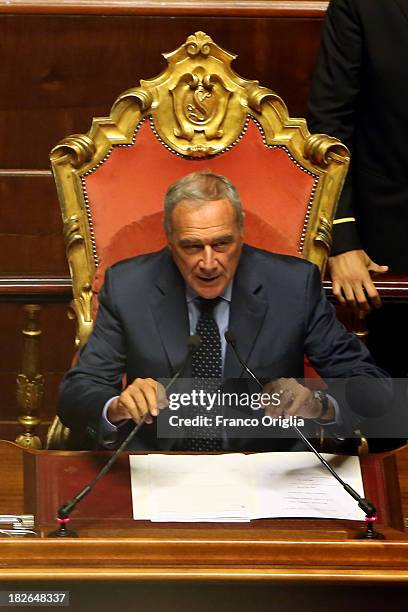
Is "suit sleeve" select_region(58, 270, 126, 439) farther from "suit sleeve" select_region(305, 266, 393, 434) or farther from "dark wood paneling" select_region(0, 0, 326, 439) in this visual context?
"dark wood paneling" select_region(0, 0, 326, 439)

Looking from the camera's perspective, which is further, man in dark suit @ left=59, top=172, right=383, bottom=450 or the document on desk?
man in dark suit @ left=59, top=172, right=383, bottom=450

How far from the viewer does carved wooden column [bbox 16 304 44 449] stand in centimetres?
221

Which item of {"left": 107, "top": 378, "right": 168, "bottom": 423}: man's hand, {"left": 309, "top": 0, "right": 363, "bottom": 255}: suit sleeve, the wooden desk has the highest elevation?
{"left": 309, "top": 0, "right": 363, "bottom": 255}: suit sleeve

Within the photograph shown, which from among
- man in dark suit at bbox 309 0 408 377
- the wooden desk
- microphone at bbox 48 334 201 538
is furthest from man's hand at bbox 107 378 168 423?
man in dark suit at bbox 309 0 408 377

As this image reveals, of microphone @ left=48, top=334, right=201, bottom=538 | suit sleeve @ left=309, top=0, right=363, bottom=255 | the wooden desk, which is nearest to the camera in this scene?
the wooden desk

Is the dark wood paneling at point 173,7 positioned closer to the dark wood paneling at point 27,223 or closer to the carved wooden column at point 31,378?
the dark wood paneling at point 27,223

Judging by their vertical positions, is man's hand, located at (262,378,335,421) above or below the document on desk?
above

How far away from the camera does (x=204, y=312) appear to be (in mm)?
1925

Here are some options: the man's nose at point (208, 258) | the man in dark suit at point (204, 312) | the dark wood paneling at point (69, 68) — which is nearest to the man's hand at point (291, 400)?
the man in dark suit at point (204, 312)

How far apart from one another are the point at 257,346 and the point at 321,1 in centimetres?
130

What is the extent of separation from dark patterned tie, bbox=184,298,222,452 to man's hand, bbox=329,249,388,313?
309 millimetres

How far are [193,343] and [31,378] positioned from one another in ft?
1.75

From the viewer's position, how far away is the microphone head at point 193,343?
1762 millimetres

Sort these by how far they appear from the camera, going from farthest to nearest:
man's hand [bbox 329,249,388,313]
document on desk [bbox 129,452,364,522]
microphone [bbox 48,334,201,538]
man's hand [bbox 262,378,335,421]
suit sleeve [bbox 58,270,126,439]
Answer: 1. man's hand [bbox 329,249,388,313]
2. suit sleeve [bbox 58,270,126,439]
3. man's hand [bbox 262,378,335,421]
4. document on desk [bbox 129,452,364,522]
5. microphone [bbox 48,334,201,538]
